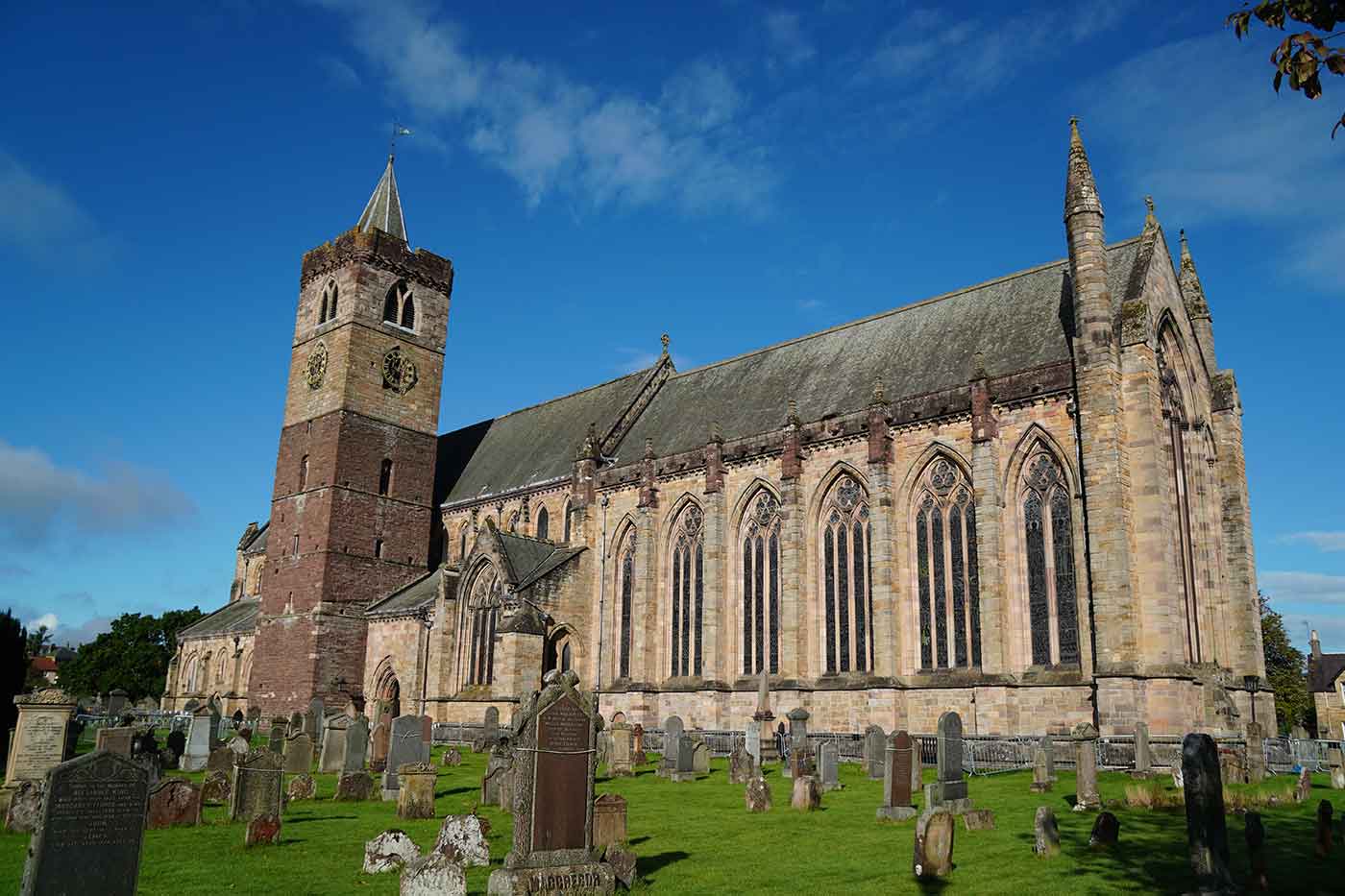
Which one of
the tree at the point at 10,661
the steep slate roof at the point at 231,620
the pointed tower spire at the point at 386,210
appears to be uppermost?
the pointed tower spire at the point at 386,210

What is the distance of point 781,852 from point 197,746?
19.1 metres

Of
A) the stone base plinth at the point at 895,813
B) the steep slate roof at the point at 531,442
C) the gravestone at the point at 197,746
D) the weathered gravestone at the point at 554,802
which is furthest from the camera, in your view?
the steep slate roof at the point at 531,442

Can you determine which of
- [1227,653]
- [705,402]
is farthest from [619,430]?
[1227,653]

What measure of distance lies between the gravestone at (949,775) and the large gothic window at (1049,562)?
953cm

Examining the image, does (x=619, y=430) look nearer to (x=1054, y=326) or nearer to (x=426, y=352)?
(x=426, y=352)

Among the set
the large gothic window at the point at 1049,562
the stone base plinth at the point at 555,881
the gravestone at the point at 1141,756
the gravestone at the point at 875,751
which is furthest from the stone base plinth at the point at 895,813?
the large gothic window at the point at 1049,562

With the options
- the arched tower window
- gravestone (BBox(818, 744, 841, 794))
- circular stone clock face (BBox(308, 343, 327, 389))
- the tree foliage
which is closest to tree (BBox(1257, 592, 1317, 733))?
the arched tower window

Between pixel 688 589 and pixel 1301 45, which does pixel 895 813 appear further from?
pixel 688 589

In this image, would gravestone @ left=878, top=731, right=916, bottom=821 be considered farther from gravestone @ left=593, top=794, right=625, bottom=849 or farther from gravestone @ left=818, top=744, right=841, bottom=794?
gravestone @ left=593, top=794, right=625, bottom=849

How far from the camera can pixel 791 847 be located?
44.8 feet

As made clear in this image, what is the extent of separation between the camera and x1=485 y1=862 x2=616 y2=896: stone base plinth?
33.3 ft

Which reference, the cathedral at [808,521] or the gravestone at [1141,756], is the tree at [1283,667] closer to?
the cathedral at [808,521]

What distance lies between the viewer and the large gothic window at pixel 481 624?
121ft

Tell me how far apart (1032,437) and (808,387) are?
1021 centimetres
